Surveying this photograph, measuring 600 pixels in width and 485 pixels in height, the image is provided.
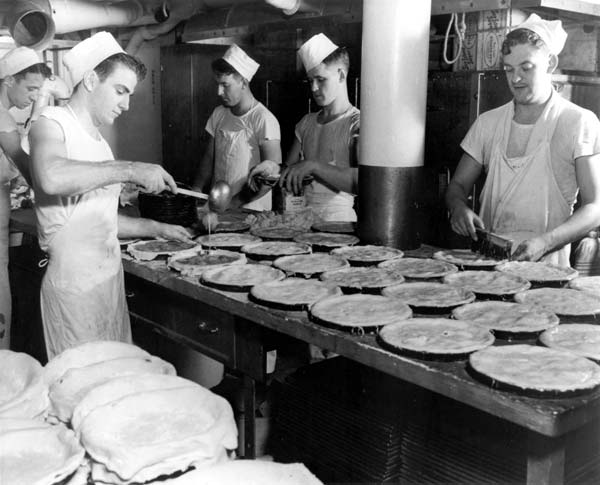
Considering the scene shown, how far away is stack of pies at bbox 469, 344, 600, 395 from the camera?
156cm

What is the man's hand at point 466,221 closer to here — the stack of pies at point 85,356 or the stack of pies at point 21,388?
the stack of pies at point 85,356

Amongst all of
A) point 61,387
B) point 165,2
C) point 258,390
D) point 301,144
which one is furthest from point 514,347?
point 165,2

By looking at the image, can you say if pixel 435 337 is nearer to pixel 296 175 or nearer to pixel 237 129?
pixel 296 175

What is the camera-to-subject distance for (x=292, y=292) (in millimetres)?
2367

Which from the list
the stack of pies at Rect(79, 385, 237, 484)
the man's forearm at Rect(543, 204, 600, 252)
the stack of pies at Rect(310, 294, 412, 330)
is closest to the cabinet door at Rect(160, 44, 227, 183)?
the man's forearm at Rect(543, 204, 600, 252)

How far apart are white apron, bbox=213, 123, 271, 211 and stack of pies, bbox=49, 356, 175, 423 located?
3177mm

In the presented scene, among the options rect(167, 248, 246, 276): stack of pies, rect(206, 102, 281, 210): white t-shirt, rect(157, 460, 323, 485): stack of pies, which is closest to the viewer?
rect(157, 460, 323, 485): stack of pies

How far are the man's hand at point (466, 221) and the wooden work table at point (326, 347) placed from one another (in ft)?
4.02

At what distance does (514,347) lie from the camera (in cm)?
184

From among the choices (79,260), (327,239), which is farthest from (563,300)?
(79,260)

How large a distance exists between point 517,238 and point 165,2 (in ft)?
16.3

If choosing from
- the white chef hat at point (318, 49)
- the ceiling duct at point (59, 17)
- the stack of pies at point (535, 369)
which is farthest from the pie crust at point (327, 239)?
the ceiling duct at point (59, 17)

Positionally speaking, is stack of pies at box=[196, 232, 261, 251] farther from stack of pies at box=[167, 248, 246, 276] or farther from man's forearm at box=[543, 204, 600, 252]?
man's forearm at box=[543, 204, 600, 252]

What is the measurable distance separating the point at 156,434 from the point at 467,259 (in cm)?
185
